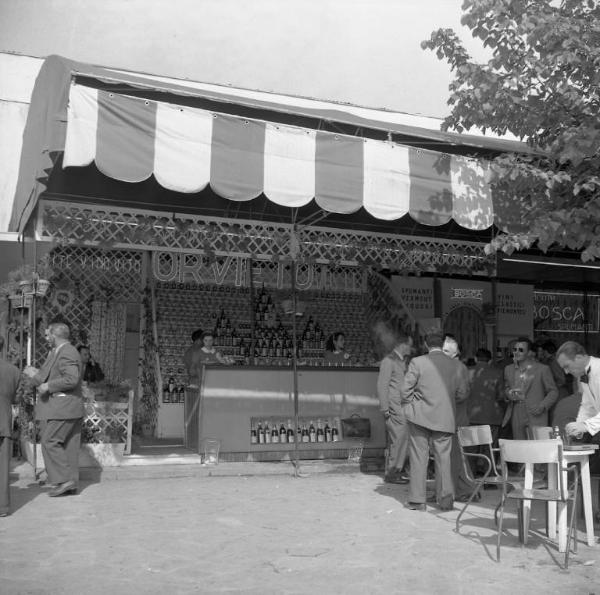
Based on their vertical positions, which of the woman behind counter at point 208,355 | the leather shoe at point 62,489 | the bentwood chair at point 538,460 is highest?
the woman behind counter at point 208,355

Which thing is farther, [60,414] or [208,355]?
[208,355]

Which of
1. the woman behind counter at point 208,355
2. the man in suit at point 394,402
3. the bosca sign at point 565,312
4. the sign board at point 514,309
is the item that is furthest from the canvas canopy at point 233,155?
the bosca sign at point 565,312

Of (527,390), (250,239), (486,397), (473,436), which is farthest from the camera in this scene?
(250,239)

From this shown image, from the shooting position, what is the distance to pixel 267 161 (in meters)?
7.02

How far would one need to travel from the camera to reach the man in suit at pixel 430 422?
6418mm

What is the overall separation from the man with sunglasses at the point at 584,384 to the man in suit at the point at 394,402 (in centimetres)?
229

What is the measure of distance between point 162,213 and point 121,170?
2.04 metres

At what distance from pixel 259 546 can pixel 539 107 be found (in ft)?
17.9

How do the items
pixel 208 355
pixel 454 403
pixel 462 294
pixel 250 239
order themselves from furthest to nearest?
pixel 462 294 → pixel 208 355 → pixel 250 239 → pixel 454 403

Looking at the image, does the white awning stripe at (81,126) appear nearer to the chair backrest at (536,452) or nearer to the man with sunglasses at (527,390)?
the chair backrest at (536,452)

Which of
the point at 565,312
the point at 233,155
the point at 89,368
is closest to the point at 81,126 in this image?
the point at 233,155

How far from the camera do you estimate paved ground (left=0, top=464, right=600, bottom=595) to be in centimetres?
431

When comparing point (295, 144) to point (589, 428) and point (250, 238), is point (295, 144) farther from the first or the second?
point (589, 428)

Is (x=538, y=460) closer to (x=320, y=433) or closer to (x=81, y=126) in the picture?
(x=320, y=433)
